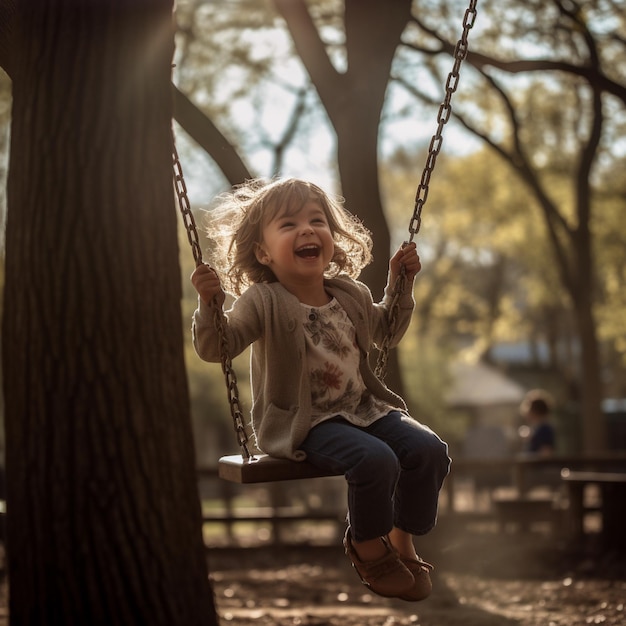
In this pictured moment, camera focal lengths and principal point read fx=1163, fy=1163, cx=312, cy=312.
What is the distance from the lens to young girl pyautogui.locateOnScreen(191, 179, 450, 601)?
419cm

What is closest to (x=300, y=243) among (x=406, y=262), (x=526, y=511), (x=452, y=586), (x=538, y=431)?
(x=406, y=262)

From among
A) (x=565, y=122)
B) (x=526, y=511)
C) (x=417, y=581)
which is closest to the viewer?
(x=417, y=581)

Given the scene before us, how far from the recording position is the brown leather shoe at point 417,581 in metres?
4.27

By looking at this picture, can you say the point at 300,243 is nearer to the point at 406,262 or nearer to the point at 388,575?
the point at 406,262

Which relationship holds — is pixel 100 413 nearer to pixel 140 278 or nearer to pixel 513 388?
pixel 140 278

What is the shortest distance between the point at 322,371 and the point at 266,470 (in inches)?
20.0

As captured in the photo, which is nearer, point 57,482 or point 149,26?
point 57,482

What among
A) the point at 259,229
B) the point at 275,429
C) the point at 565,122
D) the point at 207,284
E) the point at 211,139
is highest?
the point at 565,122

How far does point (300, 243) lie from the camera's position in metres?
4.50

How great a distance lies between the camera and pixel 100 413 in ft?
11.0

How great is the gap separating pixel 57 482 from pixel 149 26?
1.40 metres

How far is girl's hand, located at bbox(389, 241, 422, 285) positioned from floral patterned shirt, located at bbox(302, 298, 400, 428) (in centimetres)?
40

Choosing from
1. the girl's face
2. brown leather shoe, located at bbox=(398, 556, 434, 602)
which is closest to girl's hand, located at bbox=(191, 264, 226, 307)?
the girl's face

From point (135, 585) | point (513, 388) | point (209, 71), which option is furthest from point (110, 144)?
point (513, 388)
